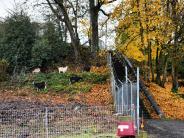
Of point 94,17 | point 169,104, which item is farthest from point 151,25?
point 94,17

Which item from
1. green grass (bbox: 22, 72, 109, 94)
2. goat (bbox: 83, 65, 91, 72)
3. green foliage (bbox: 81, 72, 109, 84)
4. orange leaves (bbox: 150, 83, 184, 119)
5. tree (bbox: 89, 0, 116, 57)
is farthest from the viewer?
tree (bbox: 89, 0, 116, 57)

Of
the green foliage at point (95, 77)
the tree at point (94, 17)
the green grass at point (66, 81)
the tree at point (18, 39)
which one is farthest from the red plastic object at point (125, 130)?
the tree at point (18, 39)

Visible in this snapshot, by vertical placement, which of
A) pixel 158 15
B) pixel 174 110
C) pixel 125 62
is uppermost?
pixel 158 15

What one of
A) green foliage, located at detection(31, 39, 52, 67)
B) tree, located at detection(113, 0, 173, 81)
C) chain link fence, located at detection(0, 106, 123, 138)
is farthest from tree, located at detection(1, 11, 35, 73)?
chain link fence, located at detection(0, 106, 123, 138)

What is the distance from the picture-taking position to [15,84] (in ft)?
112

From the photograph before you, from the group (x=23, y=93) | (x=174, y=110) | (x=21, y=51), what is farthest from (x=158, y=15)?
(x=21, y=51)

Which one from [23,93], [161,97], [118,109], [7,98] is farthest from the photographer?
[161,97]

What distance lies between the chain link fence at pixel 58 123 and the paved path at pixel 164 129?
4.52ft

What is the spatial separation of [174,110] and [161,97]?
3.58 metres

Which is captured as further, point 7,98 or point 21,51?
point 21,51

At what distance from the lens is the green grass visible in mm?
31562

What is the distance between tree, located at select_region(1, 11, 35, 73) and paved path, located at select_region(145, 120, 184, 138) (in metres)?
24.7

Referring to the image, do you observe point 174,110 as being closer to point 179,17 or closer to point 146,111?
point 146,111

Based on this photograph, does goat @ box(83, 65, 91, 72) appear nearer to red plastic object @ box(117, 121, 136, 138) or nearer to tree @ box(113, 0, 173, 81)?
tree @ box(113, 0, 173, 81)
